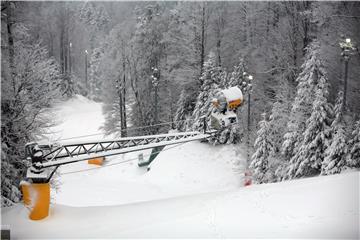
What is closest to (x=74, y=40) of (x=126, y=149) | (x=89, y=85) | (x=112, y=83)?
(x=89, y=85)

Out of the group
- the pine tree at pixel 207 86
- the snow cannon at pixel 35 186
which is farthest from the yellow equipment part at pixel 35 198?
the pine tree at pixel 207 86

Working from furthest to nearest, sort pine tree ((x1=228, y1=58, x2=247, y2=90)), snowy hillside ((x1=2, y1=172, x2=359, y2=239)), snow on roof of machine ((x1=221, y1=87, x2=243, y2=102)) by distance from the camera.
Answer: pine tree ((x1=228, y1=58, x2=247, y2=90)), snow on roof of machine ((x1=221, y1=87, x2=243, y2=102)), snowy hillside ((x1=2, y1=172, x2=359, y2=239))

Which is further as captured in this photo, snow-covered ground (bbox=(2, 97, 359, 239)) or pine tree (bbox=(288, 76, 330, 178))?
pine tree (bbox=(288, 76, 330, 178))

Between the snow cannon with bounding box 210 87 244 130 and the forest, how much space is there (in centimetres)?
226

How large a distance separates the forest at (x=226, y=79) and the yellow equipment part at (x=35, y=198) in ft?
3.84

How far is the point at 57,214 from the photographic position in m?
12.0

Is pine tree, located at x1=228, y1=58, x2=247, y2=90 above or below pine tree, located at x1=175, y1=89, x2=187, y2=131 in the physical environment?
above

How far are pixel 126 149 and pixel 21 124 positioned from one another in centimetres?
498

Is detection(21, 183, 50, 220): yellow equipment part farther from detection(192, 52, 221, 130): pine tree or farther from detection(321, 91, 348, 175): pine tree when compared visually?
detection(192, 52, 221, 130): pine tree

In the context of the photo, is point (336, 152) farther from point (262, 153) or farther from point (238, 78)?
point (238, 78)

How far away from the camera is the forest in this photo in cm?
1526

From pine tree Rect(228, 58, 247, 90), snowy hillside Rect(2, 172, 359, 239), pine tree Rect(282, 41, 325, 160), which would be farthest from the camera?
pine tree Rect(228, 58, 247, 90)

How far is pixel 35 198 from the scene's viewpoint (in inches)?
444

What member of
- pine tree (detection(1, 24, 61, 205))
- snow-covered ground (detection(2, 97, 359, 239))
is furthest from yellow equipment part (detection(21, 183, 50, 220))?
pine tree (detection(1, 24, 61, 205))
